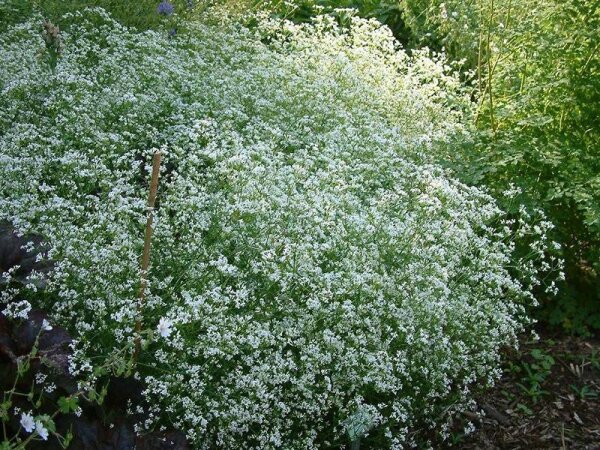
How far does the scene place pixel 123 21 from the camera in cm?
743

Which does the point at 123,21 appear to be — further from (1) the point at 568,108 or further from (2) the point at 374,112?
(1) the point at 568,108

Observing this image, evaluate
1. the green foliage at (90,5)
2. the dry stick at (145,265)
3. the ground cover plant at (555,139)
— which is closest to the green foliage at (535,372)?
the ground cover plant at (555,139)

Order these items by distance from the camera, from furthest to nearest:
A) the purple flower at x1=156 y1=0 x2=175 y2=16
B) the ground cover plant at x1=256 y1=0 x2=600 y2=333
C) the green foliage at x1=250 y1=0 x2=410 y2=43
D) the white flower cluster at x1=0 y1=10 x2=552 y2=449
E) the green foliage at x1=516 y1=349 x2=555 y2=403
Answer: the green foliage at x1=250 y1=0 x2=410 y2=43
the purple flower at x1=156 y1=0 x2=175 y2=16
the ground cover plant at x1=256 y1=0 x2=600 y2=333
the green foliage at x1=516 y1=349 x2=555 y2=403
the white flower cluster at x1=0 y1=10 x2=552 y2=449

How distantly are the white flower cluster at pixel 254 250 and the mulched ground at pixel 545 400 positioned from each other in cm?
39

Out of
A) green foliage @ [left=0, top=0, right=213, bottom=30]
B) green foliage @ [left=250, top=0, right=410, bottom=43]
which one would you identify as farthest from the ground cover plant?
green foliage @ [left=250, top=0, right=410, bottom=43]

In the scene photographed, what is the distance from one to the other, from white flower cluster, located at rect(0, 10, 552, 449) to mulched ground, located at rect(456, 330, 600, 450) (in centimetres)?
39

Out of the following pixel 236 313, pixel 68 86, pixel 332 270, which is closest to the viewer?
pixel 236 313

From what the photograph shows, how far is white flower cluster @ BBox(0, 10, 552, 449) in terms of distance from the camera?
12.1 ft

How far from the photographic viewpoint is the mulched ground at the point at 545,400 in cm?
500

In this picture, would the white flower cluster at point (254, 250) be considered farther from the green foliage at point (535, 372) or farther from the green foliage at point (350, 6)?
the green foliage at point (350, 6)

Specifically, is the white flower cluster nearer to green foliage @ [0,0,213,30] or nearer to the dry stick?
the dry stick

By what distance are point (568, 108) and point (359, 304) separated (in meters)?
2.96

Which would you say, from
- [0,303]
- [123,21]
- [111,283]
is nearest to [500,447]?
[111,283]

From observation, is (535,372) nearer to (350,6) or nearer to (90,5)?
(90,5)
